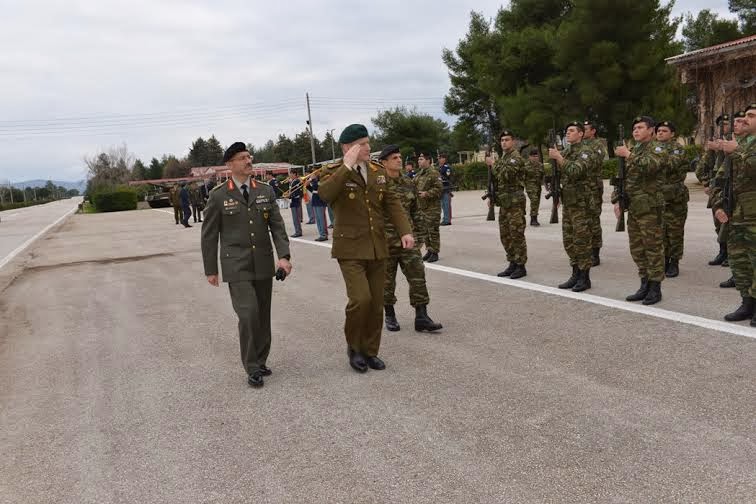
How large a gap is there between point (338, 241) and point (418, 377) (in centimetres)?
121

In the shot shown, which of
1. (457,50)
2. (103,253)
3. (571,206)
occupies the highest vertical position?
(457,50)

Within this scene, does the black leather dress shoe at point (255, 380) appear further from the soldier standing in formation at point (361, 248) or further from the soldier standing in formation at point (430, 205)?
the soldier standing in formation at point (430, 205)

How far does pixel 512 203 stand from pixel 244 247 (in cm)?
457

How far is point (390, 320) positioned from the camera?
246 inches

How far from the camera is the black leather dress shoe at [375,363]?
4.97 meters

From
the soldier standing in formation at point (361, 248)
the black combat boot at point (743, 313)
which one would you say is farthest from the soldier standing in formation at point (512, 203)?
the soldier standing in formation at point (361, 248)

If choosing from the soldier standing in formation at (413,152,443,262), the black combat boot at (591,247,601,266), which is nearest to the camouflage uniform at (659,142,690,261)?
the black combat boot at (591,247,601,266)

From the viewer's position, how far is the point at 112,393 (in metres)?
4.77

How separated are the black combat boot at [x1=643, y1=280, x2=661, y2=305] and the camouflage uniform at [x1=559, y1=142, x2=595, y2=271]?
869 mm

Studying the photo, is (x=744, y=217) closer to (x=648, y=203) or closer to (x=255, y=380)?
(x=648, y=203)

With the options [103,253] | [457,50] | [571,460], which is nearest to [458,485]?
[571,460]

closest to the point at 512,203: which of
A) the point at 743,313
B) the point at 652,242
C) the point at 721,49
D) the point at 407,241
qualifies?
the point at 652,242

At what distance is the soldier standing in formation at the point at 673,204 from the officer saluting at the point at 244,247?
529 cm

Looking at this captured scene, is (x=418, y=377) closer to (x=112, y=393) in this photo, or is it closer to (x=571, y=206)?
(x=112, y=393)
